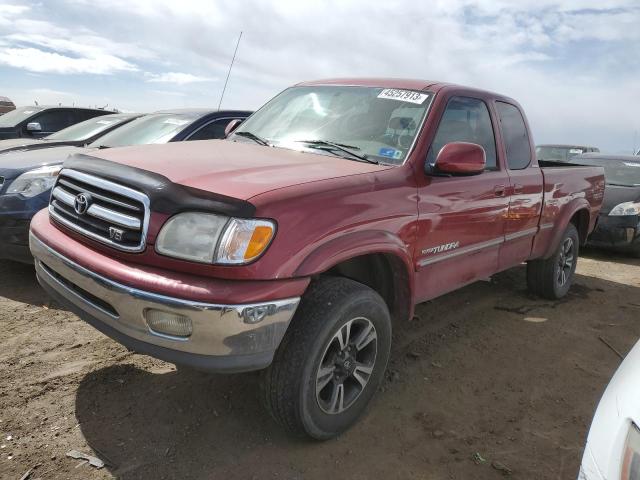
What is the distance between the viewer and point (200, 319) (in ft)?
6.73

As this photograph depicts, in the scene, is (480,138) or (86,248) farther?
(480,138)

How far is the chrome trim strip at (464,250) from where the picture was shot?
10.2 feet

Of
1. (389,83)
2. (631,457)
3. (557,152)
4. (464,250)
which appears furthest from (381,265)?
(557,152)

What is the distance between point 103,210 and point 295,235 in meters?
0.95

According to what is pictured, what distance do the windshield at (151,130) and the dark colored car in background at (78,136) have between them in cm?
57

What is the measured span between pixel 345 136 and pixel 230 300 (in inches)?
61.8

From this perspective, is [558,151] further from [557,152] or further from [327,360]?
[327,360]

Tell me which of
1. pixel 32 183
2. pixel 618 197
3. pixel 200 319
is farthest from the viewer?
pixel 618 197

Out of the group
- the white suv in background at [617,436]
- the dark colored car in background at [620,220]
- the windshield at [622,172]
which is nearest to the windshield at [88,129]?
the white suv in background at [617,436]

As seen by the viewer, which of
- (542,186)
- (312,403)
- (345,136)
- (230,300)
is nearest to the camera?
(230,300)

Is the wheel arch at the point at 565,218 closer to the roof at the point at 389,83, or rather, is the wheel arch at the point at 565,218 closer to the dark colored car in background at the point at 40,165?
the roof at the point at 389,83

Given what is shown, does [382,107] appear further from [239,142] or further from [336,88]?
[239,142]

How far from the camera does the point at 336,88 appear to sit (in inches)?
Result: 146

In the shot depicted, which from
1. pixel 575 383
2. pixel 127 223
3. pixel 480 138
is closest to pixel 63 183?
pixel 127 223
